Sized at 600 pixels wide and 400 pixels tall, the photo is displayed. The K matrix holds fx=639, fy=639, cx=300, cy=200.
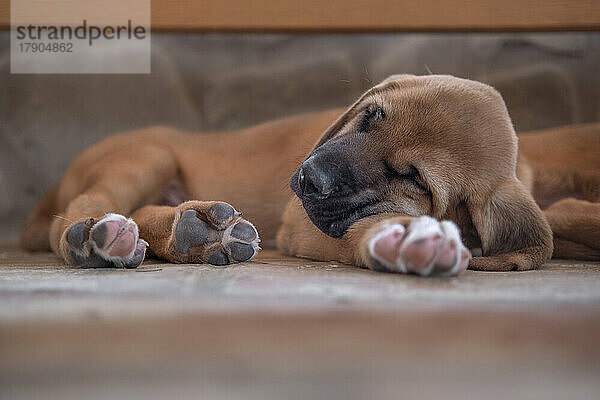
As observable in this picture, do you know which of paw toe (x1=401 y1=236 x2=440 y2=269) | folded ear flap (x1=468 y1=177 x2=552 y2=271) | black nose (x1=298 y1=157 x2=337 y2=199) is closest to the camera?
paw toe (x1=401 y1=236 x2=440 y2=269)

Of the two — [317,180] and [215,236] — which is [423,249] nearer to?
[317,180]

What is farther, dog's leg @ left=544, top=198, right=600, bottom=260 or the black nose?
dog's leg @ left=544, top=198, right=600, bottom=260

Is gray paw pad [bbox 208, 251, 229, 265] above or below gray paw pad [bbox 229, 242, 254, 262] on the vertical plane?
below

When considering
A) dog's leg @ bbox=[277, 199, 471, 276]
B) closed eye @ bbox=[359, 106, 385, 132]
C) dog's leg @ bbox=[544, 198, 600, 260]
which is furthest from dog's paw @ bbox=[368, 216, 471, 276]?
dog's leg @ bbox=[544, 198, 600, 260]

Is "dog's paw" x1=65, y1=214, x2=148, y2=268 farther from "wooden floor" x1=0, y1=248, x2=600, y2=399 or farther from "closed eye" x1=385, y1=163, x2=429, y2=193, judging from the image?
"closed eye" x1=385, y1=163, x2=429, y2=193

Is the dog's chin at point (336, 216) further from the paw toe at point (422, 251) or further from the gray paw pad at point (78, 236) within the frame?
the gray paw pad at point (78, 236)

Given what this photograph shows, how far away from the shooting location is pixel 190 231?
6.75 ft

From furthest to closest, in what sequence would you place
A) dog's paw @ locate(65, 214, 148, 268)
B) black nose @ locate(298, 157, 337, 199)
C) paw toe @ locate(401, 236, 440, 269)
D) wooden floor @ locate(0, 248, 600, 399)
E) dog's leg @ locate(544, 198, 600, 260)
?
1. dog's leg @ locate(544, 198, 600, 260)
2. black nose @ locate(298, 157, 337, 199)
3. dog's paw @ locate(65, 214, 148, 268)
4. paw toe @ locate(401, 236, 440, 269)
5. wooden floor @ locate(0, 248, 600, 399)

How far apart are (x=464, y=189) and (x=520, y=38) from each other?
1959mm

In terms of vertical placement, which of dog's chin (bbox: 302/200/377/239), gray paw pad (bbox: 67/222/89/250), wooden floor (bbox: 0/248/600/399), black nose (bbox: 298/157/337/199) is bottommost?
wooden floor (bbox: 0/248/600/399)

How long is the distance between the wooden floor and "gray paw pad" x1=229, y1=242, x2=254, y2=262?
1.46ft

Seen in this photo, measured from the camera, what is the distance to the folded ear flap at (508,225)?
7.16 feet

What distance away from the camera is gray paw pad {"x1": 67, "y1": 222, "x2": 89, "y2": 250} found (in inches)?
77.9

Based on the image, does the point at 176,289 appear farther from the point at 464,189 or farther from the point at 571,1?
the point at 571,1
